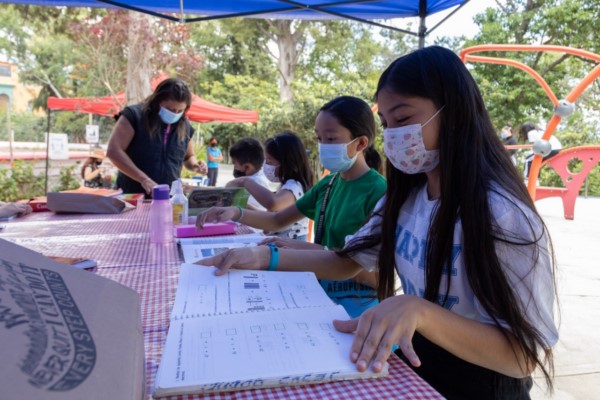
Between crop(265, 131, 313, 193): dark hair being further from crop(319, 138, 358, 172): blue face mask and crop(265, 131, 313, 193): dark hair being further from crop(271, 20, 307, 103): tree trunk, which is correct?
crop(271, 20, 307, 103): tree trunk

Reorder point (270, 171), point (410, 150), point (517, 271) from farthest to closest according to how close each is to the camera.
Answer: point (270, 171), point (410, 150), point (517, 271)

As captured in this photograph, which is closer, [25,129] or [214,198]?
[214,198]

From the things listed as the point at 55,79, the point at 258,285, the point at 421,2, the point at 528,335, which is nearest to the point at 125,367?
the point at 258,285

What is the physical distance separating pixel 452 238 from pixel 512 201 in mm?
132

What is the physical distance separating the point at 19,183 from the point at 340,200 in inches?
286

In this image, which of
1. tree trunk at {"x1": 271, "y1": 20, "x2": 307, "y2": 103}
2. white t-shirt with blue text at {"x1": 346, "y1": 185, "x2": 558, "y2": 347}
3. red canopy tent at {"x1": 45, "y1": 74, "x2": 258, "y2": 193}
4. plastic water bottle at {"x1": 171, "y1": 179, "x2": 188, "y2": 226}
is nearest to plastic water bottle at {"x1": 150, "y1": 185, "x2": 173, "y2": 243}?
plastic water bottle at {"x1": 171, "y1": 179, "x2": 188, "y2": 226}

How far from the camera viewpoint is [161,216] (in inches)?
66.1

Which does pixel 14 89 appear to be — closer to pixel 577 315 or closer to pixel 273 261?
pixel 577 315

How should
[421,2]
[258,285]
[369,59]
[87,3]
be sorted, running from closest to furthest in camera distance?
[258,285] < [421,2] < [87,3] < [369,59]

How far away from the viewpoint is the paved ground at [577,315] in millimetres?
2289

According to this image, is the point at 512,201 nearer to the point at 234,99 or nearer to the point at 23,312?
the point at 23,312

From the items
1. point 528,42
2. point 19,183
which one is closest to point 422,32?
point 19,183

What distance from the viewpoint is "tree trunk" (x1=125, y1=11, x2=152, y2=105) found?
787 cm

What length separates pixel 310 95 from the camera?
12.8 metres
